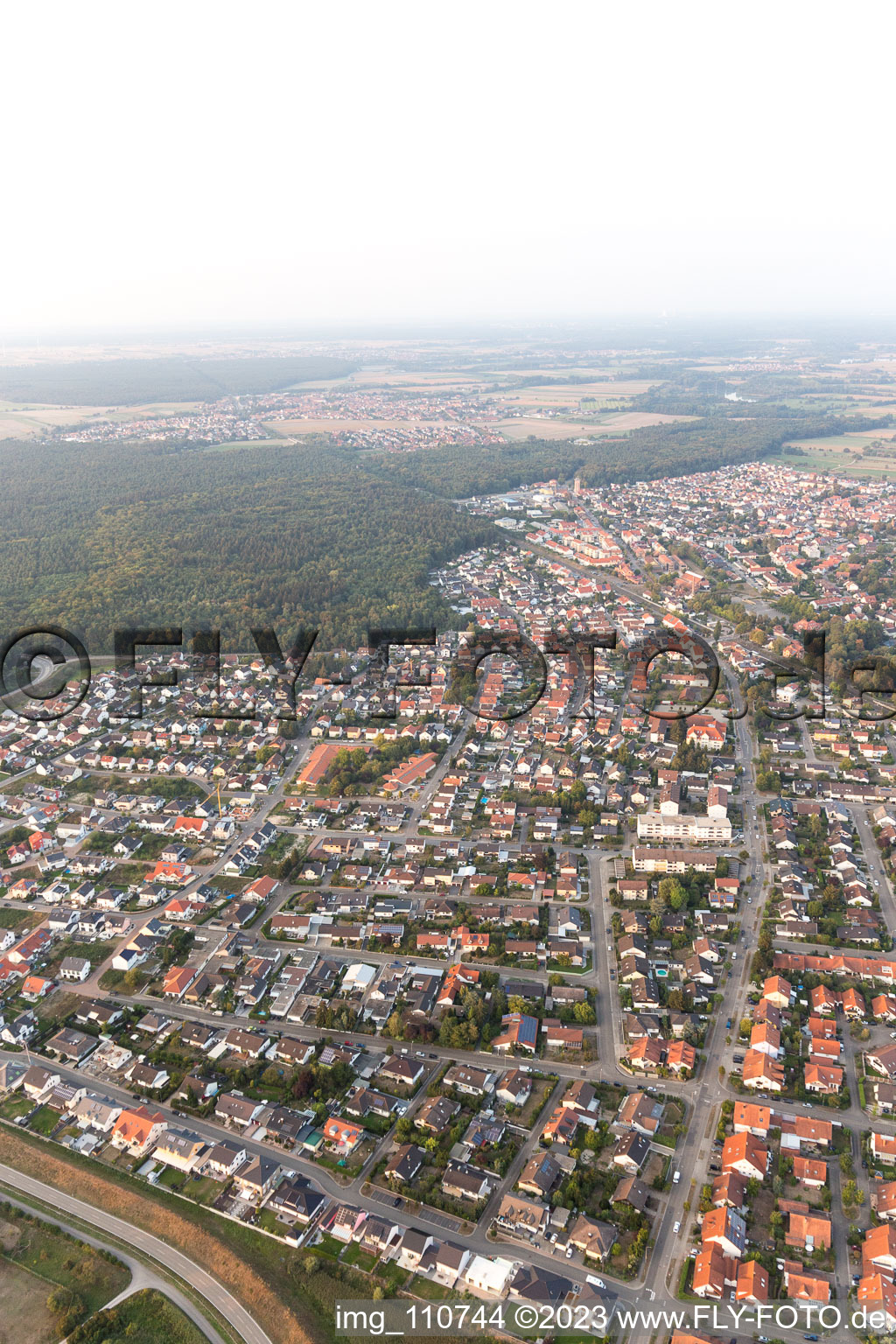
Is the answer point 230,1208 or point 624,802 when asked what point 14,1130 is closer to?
point 230,1208

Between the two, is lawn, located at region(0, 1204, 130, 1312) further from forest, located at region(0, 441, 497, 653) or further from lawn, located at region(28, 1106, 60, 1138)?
forest, located at region(0, 441, 497, 653)

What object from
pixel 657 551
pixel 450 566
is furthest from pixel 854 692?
pixel 450 566

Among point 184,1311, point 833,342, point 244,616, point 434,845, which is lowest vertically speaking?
point 184,1311

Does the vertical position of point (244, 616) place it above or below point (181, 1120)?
above

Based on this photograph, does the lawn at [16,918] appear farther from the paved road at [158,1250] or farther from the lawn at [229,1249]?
the paved road at [158,1250]

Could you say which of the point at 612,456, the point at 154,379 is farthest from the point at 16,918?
the point at 154,379

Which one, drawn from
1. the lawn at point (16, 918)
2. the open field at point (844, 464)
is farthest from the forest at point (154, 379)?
A: the lawn at point (16, 918)
